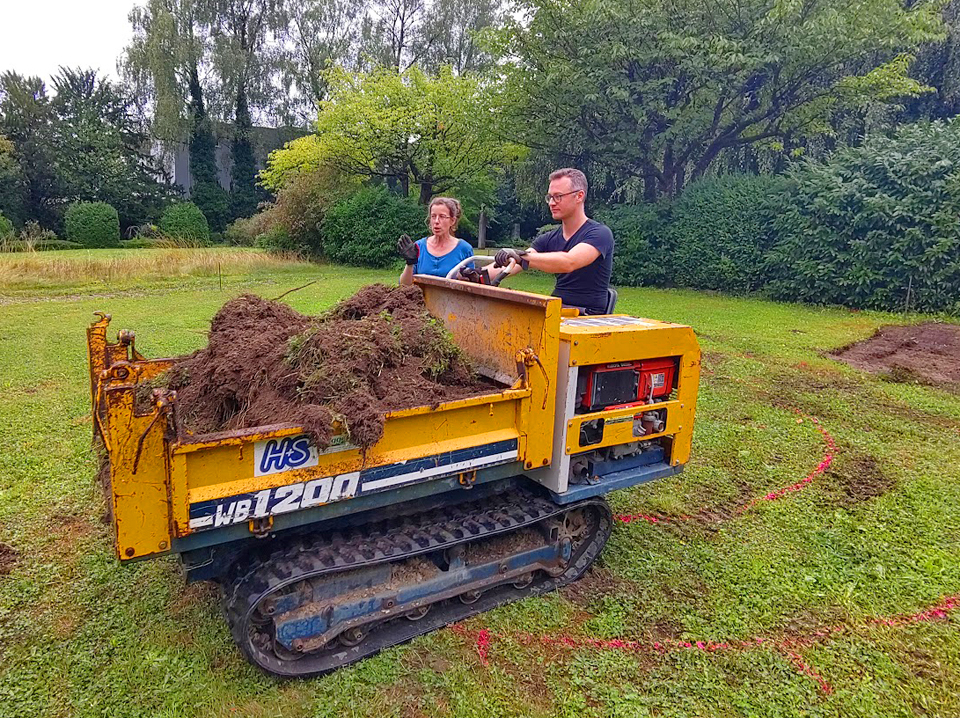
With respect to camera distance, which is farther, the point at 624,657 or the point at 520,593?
the point at 520,593

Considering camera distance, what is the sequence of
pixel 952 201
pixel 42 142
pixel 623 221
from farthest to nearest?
pixel 42 142
pixel 623 221
pixel 952 201

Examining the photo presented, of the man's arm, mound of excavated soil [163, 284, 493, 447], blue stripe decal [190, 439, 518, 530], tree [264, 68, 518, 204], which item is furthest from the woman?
tree [264, 68, 518, 204]

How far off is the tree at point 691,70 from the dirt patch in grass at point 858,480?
11.2 metres

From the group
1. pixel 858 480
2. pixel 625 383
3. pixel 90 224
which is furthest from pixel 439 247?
pixel 90 224

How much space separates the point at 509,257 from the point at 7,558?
136 inches

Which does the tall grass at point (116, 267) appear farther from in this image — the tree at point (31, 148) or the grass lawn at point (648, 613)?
the tree at point (31, 148)

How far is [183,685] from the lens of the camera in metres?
2.94

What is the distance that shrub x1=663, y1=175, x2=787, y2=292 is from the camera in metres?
15.9

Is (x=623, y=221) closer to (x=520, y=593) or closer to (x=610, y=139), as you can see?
(x=610, y=139)

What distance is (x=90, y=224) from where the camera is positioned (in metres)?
31.0

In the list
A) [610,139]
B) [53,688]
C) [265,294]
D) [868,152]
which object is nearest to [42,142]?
[265,294]

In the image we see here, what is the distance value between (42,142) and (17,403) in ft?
104

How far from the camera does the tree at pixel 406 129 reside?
67.9 feet

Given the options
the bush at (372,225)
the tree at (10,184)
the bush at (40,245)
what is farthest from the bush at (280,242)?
the tree at (10,184)
